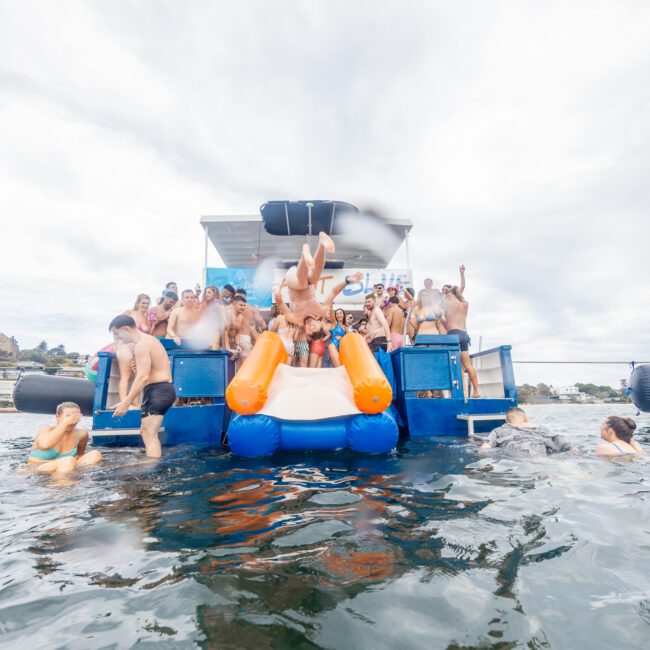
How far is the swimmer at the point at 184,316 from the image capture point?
6086 millimetres

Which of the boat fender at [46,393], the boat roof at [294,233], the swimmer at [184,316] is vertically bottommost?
the boat fender at [46,393]

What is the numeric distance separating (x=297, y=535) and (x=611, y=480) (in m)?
2.79

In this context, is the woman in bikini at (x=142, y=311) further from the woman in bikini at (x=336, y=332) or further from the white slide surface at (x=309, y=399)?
the white slide surface at (x=309, y=399)

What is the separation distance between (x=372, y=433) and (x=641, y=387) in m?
6.07

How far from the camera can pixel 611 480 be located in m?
3.39

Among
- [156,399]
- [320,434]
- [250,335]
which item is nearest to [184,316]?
[250,335]

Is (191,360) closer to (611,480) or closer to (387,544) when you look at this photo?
(387,544)

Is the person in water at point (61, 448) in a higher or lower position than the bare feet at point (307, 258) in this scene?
lower

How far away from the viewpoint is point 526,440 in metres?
4.47

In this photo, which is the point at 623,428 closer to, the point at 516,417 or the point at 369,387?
the point at 516,417

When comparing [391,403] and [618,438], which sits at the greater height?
[391,403]

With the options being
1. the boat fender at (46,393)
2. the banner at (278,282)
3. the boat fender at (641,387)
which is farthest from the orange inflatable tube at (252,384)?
the boat fender at (641,387)

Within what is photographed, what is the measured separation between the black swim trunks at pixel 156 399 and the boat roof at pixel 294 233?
18.0ft

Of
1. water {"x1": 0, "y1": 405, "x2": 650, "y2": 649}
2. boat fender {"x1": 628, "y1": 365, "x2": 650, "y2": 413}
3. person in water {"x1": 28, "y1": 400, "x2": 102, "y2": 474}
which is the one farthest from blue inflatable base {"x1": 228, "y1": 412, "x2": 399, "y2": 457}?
boat fender {"x1": 628, "y1": 365, "x2": 650, "y2": 413}
